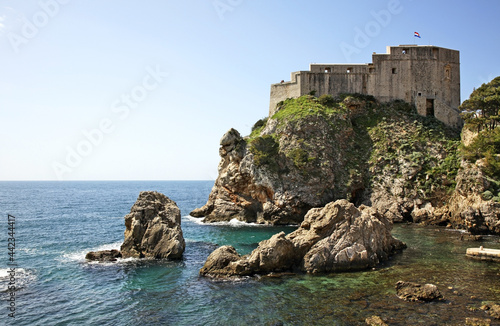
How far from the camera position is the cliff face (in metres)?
44.0

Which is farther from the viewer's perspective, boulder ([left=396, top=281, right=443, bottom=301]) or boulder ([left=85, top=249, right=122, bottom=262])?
boulder ([left=85, top=249, right=122, bottom=262])

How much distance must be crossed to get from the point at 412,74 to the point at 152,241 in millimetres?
46712

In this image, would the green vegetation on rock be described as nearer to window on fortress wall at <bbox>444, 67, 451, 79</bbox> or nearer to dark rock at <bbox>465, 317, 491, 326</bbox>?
window on fortress wall at <bbox>444, 67, 451, 79</bbox>

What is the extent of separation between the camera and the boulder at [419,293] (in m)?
18.5

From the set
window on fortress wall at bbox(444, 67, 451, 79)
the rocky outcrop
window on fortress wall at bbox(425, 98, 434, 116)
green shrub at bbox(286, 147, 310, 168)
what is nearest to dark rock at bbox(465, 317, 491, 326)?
the rocky outcrop

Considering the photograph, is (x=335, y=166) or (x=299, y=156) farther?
(x=335, y=166)

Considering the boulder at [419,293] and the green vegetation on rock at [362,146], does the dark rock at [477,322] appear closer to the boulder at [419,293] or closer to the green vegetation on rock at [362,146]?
the boulder at [419,293]

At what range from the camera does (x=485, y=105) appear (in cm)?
4403

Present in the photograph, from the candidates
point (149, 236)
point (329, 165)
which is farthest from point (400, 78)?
point (149, 236)

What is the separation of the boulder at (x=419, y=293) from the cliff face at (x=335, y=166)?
24.0 metres

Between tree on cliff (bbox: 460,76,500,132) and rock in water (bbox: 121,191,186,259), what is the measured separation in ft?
124

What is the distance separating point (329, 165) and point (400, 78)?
20639mm

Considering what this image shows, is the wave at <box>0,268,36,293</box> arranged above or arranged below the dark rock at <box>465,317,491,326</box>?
below

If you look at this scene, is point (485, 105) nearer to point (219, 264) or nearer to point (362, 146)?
point (362, 146)
